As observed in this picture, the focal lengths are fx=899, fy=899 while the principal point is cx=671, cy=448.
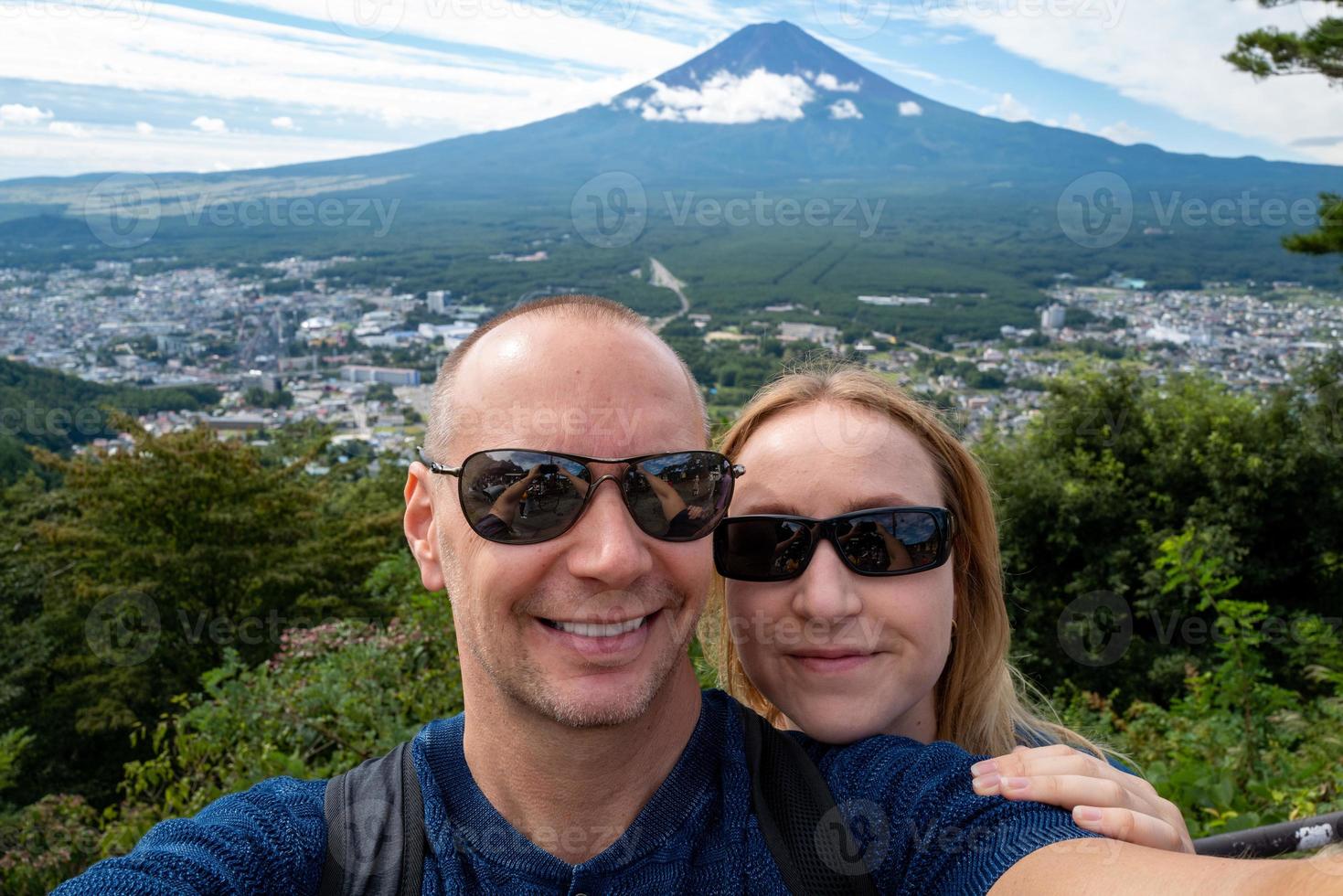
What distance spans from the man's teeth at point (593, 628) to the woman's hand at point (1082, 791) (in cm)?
64

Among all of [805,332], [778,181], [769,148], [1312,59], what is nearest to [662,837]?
[1312,59]

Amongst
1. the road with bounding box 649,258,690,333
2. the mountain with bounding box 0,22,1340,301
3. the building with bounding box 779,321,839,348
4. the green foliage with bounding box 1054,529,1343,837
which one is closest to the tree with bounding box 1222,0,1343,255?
the green foliage with bounding box 1054,529,1343,837

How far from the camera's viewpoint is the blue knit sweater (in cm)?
138

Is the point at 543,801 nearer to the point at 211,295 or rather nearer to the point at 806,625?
the point at 806,625

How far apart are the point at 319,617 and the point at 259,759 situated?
10.8m

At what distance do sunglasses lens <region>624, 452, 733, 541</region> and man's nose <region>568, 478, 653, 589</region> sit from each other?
26 millimetres

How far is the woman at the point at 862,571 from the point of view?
1.95 metres

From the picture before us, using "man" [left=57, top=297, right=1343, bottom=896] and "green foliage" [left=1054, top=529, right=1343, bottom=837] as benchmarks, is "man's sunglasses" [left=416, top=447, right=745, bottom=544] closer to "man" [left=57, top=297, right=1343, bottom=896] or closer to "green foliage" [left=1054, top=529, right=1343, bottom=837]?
"man" [left=57, top=297, right=1343, bottom=896]

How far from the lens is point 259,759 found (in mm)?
3654

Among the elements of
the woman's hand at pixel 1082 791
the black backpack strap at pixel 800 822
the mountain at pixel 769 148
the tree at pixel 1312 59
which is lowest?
the black backpack strap at pixel 800 822

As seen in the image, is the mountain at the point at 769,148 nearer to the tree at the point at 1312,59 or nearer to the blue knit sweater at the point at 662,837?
the tree at the point at 1312,59

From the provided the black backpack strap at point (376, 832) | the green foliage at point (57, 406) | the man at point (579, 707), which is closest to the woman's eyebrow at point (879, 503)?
the man at point (579, 707)

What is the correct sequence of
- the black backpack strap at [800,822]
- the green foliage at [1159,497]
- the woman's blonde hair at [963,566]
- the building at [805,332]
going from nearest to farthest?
the black backpack strap at [800,822] → the woman's blonde hair at [963,566] → the green foliage at [1159,497] → the building at [805,332]

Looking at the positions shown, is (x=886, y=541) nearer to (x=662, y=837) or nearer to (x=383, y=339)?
(x=662, y=837)
